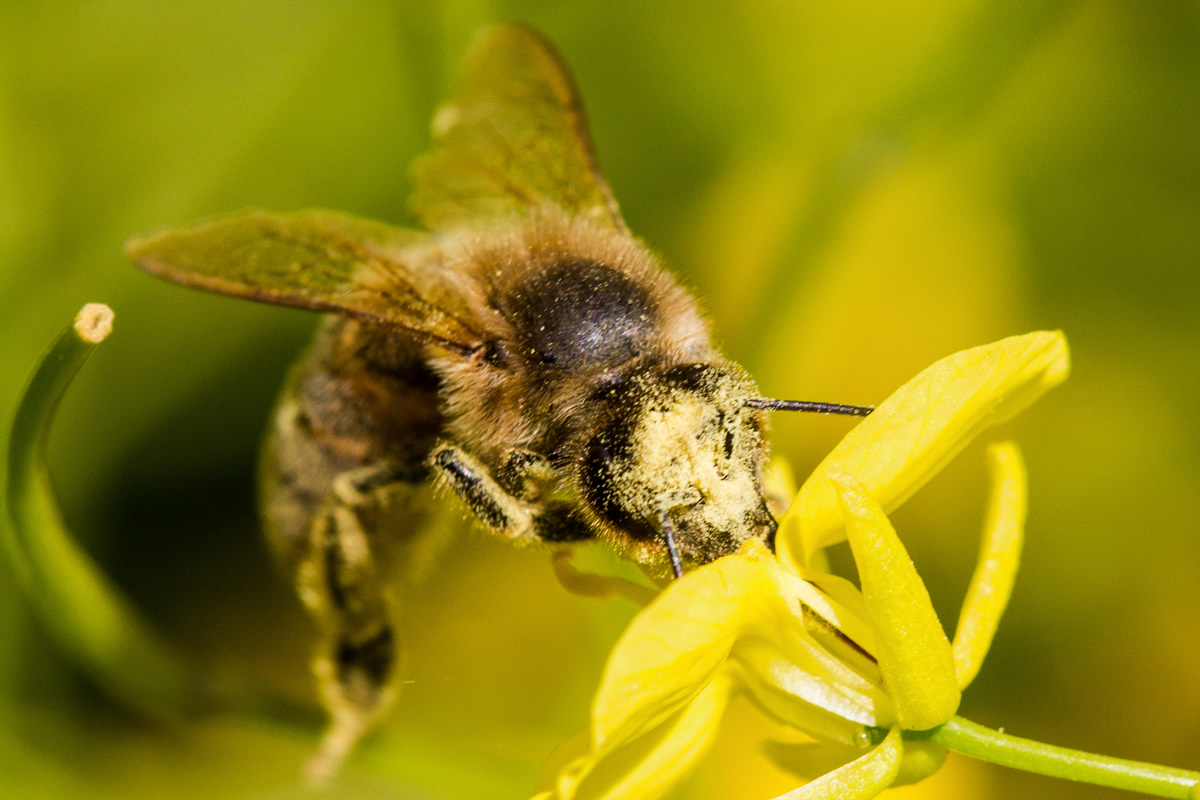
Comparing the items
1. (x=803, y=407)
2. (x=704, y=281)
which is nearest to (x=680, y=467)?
(x=803, y=407)

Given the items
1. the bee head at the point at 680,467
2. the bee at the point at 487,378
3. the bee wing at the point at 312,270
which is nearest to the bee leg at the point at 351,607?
the bee at the point at 487,378

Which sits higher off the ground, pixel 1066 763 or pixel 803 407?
pixel 803 407

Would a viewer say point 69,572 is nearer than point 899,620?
No

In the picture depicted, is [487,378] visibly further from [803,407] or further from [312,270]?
[803,407]

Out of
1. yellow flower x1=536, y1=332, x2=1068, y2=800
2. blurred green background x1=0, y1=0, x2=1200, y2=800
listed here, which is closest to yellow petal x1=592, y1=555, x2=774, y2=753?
yellow flower x1=536, y1=332, x2=1068, y2=800

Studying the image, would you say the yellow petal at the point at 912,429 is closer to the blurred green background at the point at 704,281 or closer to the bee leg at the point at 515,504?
the bee leg at the point at 515,504

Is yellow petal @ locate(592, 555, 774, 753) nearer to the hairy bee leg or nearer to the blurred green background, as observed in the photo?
the hairy bee leg

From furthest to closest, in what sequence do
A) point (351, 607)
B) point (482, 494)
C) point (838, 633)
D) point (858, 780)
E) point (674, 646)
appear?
1. point (351, 607)
2. point (482, 494)
3. point (838, 633)
4. point (858, 780)
5. point (674, 646)
